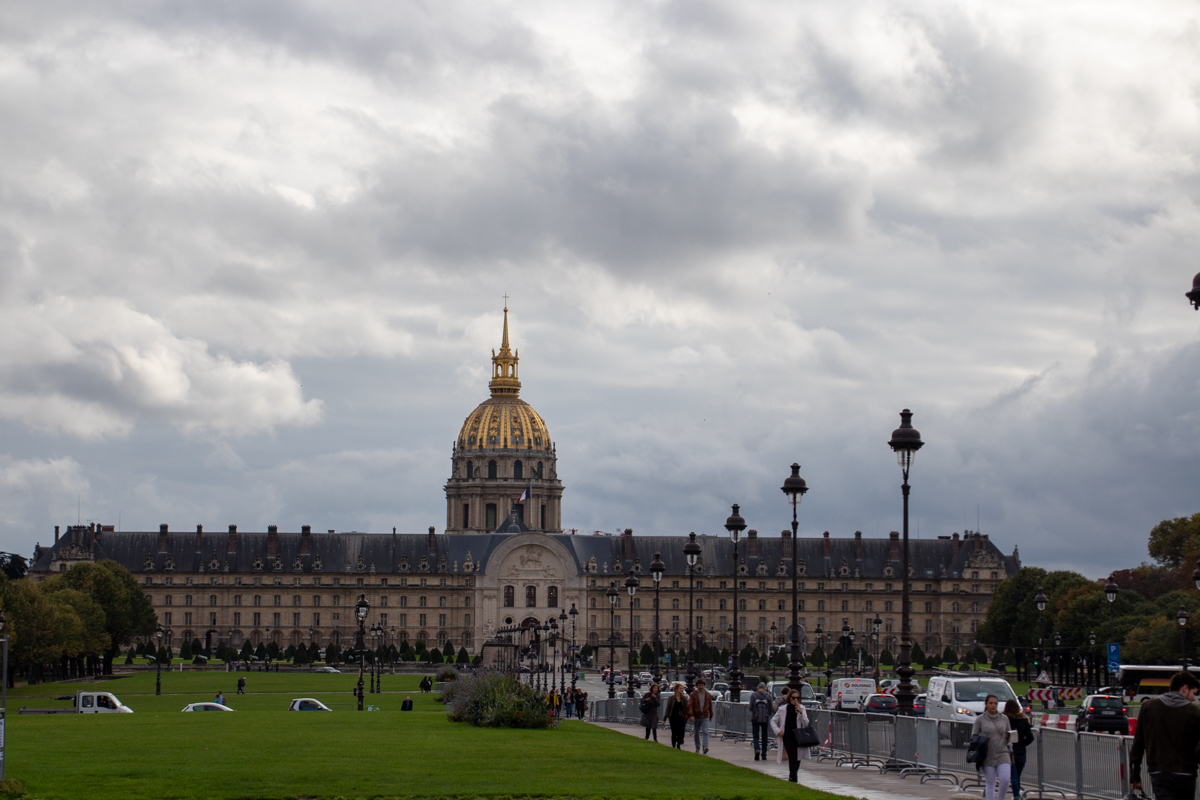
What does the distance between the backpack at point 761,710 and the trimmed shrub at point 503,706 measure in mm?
9469

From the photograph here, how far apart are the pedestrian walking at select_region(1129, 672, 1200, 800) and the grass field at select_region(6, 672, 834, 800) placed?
7.23 meters

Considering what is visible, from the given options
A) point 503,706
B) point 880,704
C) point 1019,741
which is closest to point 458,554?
point 880,704

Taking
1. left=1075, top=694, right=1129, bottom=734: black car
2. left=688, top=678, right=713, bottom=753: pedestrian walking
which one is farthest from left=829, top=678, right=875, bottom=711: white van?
left=688, top=678, right=713, bottom=753: pedestrian walking

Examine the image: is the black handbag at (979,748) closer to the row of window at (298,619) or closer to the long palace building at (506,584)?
the long palace building at (506,584)

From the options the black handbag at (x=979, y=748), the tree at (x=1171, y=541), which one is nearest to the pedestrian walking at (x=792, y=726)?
the black handbag at (x=979, y=748)

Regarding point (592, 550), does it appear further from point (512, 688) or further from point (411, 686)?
point (512, 688)

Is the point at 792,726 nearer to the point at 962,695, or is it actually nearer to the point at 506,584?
the point at 962,695

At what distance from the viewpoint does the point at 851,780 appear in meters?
27.4

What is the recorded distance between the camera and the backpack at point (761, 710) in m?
32.2

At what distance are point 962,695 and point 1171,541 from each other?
88.7 m

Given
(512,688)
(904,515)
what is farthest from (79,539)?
(904,515)

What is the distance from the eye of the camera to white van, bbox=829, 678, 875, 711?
174 feet

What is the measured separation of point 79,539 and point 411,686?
7624cm

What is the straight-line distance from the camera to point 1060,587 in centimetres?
11206
